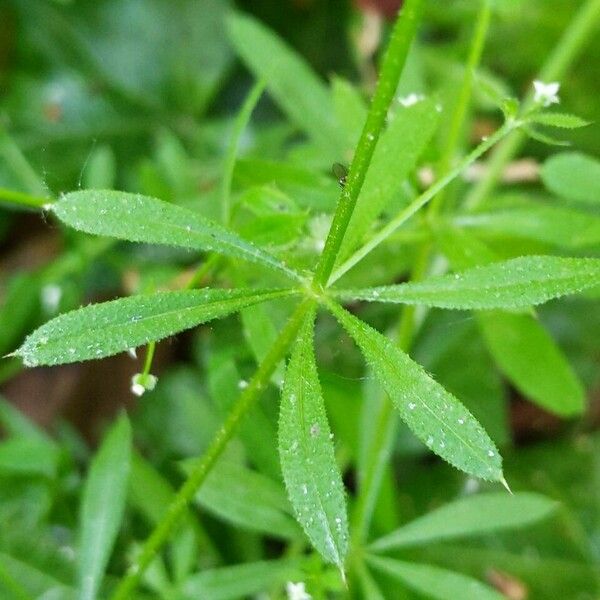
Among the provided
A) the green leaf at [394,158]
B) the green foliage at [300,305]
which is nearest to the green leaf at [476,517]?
the green foliage at [300,305]

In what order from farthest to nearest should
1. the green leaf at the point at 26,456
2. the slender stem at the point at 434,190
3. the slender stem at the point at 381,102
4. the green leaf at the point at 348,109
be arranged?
1. the green leaf at the point at 26,456
2. the green leaf at the point at 348,109
3. the slender stem at the point at 434,190
4. the slender stem at the point at 381,102

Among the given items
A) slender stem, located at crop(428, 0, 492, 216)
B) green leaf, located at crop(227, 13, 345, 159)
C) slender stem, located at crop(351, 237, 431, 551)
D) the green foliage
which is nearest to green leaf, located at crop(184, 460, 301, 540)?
the green foliage

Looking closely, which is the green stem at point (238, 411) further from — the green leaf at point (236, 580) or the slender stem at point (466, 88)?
the slender stem at point (466, 88)

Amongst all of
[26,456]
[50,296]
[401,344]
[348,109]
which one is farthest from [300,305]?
[50,296]

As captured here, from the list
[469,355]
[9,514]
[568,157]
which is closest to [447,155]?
[568,157]

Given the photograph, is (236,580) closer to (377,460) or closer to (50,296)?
(377,460)

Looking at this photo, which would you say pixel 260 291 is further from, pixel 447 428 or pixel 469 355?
pixel 469 355
